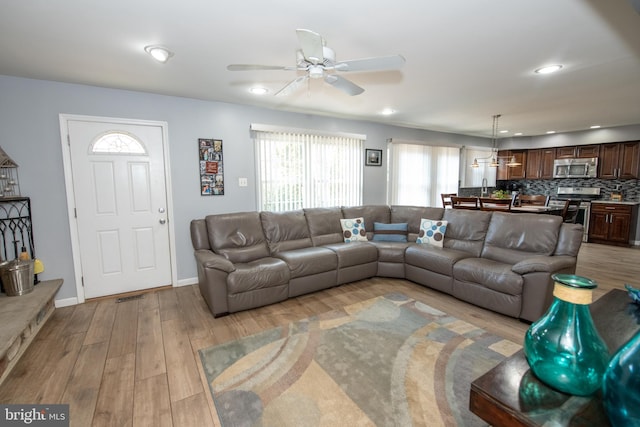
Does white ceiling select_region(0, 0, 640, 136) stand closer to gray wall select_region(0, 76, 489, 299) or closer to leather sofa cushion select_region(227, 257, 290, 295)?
gray wall select_region(0, 76, 489, 299)

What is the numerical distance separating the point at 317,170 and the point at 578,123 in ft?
17.0

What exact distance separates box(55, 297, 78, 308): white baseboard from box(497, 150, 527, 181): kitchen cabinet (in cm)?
877

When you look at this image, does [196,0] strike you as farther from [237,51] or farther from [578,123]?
[578,123]

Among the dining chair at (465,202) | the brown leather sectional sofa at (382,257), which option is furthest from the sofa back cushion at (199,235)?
the dining chair at (465,202)

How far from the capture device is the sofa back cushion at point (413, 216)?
169 inches

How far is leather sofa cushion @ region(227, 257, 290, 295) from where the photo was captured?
2884 mm

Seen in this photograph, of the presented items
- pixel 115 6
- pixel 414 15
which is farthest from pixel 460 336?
pixel 115 6

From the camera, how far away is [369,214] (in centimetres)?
461

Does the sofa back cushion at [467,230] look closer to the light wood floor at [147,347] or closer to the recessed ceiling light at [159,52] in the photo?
the light wood floor at [147,347]

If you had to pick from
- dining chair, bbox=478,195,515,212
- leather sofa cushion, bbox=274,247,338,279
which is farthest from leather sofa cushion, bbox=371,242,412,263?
dining chair, bbox=478,195,515,212

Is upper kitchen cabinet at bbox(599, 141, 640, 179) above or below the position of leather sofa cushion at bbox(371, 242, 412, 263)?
above

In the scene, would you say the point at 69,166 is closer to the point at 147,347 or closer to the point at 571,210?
the point at 147,347

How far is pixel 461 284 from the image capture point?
320 cm

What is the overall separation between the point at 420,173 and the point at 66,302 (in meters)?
6.08
